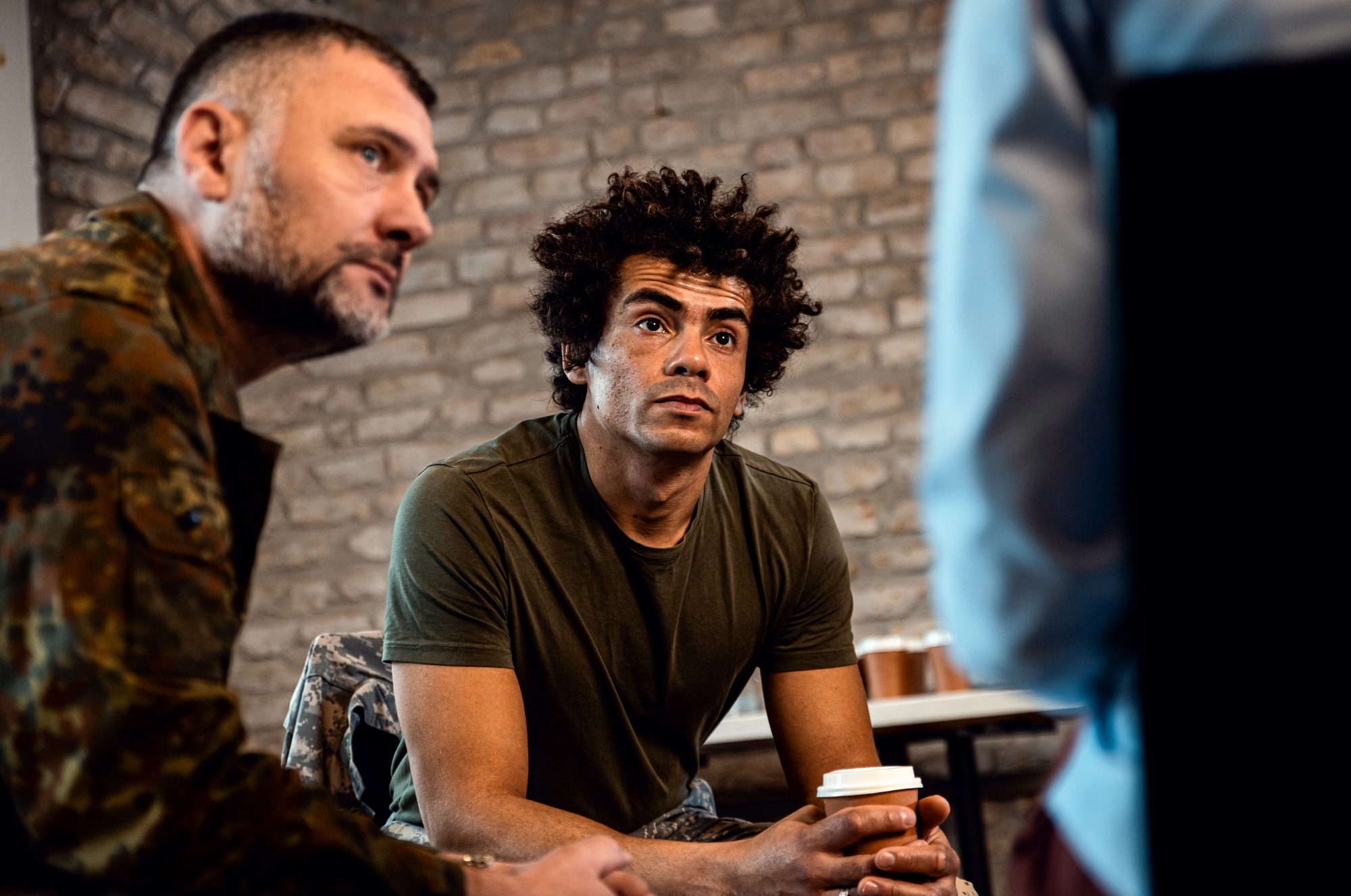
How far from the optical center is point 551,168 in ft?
16.6

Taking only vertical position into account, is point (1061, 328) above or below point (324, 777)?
above

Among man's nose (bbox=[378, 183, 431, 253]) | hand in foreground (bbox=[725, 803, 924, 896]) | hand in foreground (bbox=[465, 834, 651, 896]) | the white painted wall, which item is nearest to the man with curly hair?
hand in foreground (bbox=[725, 803, 924, 896])

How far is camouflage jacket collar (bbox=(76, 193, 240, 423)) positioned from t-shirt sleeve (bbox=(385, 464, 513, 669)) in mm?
781

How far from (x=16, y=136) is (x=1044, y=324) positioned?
4298 millimetres

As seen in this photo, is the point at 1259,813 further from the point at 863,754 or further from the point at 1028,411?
the point at 863,754

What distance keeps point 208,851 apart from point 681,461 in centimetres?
134

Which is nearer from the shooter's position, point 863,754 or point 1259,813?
point 1259,813

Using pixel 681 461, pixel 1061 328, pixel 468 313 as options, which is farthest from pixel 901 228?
pixel 1061 328

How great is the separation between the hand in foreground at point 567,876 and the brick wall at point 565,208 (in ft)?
11.5

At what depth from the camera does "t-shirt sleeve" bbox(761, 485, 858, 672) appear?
7.20 feet

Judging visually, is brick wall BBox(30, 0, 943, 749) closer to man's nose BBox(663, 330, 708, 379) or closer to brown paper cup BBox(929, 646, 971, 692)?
brown paper cup BBox(929, 646, 971, 692)

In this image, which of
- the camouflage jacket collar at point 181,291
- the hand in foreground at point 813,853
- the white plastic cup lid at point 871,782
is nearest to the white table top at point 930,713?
the hand in foreground at point 813,853

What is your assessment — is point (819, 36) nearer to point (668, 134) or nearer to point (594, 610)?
point (668, 134)

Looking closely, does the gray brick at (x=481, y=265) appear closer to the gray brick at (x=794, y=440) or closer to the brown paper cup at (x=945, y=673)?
→ the gray brick at (x=794, y=440)
